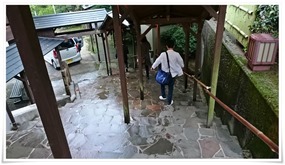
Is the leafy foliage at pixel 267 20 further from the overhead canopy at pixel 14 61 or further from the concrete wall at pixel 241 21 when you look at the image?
the overhead canopy at pixel 14 61

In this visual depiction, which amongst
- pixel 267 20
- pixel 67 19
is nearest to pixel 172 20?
pixel 267 20

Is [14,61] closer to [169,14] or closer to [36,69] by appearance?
[169,14]

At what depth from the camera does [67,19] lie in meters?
9.10

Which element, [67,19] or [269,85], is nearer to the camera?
[269,85]

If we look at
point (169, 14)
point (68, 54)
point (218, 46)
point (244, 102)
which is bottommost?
point (68, 54)

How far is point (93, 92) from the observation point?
26.0ft

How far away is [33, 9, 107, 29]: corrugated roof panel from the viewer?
8.42 metres

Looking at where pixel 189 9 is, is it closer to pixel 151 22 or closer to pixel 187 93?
pixel 151 22

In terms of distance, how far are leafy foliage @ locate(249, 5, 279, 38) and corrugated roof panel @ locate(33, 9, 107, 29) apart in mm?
6350

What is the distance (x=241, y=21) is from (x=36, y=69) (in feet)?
18.9

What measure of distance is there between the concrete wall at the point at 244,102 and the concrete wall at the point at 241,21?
29cm

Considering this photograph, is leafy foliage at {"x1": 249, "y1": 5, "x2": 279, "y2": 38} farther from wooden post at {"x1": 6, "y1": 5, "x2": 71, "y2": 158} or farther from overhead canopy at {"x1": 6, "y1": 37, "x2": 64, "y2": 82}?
overhead canopy at {"x1": 6, "y1": 37, "x2": 64, "y2": 82}

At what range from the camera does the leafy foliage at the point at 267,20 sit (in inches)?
161
